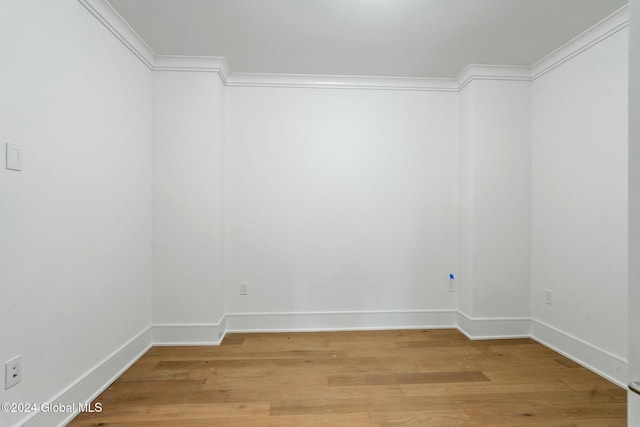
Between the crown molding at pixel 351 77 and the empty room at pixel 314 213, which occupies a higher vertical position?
the crown molding at pixel 351 77

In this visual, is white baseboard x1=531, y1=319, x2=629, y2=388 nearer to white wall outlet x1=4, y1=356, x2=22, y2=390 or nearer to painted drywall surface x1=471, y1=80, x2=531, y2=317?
painted drywall surface x1=471, y1=80, x2=531, y2=317

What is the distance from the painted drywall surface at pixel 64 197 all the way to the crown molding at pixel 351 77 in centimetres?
15

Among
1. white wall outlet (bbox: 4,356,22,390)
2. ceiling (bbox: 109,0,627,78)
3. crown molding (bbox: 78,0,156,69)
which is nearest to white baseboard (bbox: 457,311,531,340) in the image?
ceiling (bbox: 109,0,627,78)

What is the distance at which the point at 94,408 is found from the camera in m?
1.80

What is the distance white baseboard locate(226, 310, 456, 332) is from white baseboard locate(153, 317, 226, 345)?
27 centimetres

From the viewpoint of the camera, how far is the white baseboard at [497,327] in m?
2.84

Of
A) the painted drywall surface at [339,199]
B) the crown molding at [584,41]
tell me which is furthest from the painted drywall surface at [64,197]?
the crown molding at [584,41]

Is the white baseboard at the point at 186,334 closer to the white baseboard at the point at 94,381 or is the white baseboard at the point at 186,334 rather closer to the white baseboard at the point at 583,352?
the white baseboard at the point at 94,381

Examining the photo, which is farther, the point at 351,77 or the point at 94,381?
the point at 351,77

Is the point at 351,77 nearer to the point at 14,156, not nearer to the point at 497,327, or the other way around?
the point at 14,156

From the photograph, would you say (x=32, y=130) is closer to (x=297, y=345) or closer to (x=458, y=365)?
(x=297, y=345)

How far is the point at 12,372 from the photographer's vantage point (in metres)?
1.36

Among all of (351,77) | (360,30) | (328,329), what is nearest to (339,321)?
(328,329)

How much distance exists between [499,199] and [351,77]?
73.1 inches
